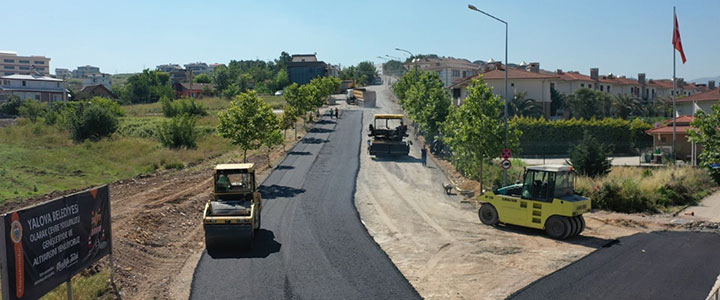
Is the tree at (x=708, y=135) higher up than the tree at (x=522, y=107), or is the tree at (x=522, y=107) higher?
the tree at (x=522, y=107)

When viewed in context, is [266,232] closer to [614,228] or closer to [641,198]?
[614,228]

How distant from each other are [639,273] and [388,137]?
28734 mm

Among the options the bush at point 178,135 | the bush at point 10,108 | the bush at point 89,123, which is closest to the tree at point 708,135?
the bush at point 178,135

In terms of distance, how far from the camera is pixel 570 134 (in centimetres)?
5659

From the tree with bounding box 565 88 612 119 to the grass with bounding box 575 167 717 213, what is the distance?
48979 mm

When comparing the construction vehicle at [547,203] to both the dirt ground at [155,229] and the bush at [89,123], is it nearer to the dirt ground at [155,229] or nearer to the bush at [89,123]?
the dirt ground at [155,229]

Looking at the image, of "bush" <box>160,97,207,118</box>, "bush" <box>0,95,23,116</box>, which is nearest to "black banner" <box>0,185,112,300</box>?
"bush" <box>160,97,207,118</box>

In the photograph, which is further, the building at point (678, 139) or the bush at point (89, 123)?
the bush at point (89, 123)

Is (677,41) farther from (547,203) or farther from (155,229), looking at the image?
(155,229)

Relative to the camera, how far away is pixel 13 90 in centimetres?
10512

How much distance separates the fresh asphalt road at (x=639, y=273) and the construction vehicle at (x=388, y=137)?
23.7m

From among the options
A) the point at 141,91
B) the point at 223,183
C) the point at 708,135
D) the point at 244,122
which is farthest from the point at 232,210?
the point at 141,91

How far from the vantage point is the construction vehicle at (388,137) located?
138 feet

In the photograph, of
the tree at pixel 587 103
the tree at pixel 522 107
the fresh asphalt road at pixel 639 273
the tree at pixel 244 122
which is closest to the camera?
the fresh asphalt road at pixel 639 273
